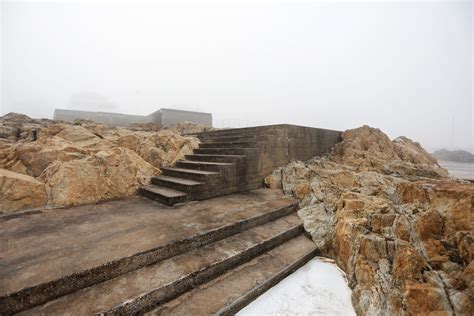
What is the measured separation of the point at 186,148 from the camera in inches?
229

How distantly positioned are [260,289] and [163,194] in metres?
2.35

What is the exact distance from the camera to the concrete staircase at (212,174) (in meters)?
3.87

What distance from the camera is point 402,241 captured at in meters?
2.19

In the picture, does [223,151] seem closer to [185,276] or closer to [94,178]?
[94,178]

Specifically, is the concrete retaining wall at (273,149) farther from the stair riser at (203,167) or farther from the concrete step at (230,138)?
the stair riser at (203,167)

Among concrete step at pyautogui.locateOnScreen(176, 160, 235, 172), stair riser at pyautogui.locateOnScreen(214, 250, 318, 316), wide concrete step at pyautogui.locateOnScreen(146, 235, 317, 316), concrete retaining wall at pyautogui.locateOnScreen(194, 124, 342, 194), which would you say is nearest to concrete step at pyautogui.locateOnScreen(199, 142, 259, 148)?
concrete retaining wall at pyautogui.locateOnScreen(194, 124, 342, 194)

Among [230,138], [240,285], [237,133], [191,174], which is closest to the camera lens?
[240,285]

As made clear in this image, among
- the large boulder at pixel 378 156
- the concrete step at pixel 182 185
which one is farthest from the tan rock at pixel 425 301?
the large boulder at pixel 378 156

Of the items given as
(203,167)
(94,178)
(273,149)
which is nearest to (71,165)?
Answer: (94,178)

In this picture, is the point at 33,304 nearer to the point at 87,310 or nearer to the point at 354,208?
the point at 87,310

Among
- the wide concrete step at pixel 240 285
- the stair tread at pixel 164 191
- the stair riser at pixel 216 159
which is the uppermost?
the stair riser at pixel 216 159

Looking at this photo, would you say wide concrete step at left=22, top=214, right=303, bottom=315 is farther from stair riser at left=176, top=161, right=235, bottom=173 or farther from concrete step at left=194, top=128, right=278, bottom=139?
concrete step at left=194, top=128, right=278, bottom=139

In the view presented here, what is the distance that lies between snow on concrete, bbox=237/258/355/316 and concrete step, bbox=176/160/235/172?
7.88 feet

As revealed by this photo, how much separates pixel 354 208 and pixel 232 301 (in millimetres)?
2173
